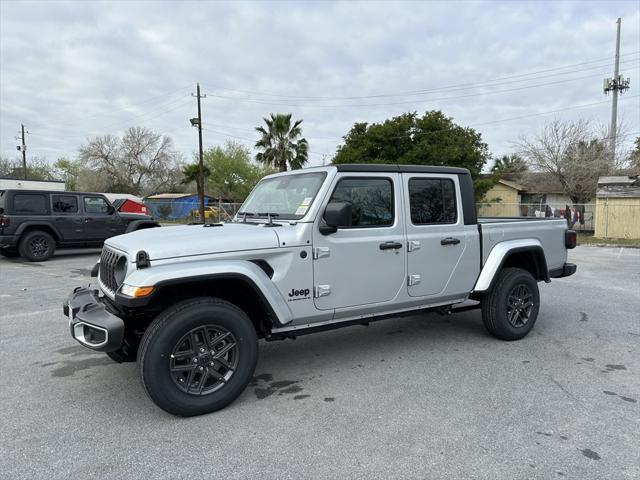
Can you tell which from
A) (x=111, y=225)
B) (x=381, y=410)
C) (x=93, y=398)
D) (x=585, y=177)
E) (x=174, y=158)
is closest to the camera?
(x=381, y=410)

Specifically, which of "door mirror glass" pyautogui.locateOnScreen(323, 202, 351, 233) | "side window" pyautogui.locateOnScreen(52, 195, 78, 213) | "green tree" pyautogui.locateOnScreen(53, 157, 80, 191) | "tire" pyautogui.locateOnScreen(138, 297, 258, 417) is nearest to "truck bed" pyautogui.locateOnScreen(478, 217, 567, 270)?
"door mirror glass" pyautogui.locateOnScreen(323, 202, 351, 233)

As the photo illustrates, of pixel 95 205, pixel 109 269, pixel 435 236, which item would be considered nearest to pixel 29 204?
pixel 95 205

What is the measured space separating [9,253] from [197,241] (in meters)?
11.9

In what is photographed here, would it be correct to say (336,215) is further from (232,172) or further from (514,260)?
(232,172)

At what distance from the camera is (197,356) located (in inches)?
128

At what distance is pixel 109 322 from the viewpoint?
10.2 feet

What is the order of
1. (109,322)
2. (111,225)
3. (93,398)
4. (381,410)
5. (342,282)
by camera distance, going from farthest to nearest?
(111,225) → (342,282) → (93,398) → (381,410) → (109,322)

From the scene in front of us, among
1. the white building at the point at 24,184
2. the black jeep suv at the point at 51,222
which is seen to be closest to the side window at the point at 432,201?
the black jeep suv at the point at 51,222

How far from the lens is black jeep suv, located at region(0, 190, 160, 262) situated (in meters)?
11.3

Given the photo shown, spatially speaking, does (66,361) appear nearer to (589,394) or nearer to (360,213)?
(360,213)

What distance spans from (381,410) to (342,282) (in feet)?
3.54

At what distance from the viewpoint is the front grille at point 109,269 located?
137 inches

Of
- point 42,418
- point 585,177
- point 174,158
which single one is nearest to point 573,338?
point 42,418

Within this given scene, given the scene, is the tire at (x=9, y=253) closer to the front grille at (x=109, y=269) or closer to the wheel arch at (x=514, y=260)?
the front grille at (x=109, y=269)
